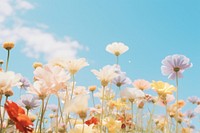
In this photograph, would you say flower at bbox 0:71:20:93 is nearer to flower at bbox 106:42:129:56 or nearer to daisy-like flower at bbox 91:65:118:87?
daisy-like flower at bbox 91:65:118:87

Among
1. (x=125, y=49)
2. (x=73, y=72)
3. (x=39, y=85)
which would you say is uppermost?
(x=125, y=49)

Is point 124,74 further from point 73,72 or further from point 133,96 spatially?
point 73,72

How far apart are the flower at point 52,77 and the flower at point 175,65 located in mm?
967

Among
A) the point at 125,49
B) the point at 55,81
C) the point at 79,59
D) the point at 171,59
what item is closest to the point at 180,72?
the point at 171,59

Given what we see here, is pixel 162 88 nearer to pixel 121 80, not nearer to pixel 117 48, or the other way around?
pixel 121 80

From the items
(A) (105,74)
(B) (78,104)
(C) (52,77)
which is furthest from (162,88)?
(C) (52,77)

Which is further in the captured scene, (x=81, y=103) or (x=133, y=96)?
(x=133, y=96)

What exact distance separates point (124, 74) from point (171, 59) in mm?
336

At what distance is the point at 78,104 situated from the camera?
1.30 meters

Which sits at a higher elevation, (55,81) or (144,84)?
(144,84)

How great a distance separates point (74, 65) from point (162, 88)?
429 millimetres

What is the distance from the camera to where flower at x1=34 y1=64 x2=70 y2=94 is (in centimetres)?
119

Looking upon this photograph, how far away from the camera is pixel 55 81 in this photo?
1195 mm

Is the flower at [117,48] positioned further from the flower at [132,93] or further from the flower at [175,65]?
the flower at [132,93]
